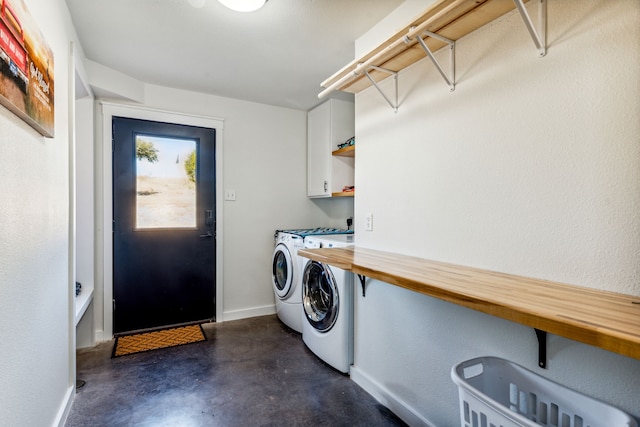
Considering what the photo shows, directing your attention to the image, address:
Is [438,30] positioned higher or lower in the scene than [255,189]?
higher

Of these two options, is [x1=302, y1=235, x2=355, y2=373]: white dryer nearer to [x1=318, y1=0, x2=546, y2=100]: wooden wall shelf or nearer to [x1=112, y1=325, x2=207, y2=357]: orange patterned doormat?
[x1=112, y1=325, x2=207, y2=357]: orange patterned doormat

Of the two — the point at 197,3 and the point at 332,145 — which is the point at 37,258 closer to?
the point at 197,3

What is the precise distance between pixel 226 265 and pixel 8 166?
230cm

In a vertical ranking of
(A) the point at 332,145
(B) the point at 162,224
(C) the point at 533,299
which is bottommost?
(C) the point at 533,299

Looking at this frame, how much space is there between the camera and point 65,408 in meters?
1.69

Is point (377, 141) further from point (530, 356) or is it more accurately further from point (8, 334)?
point (8, 334)

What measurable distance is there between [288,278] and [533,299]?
2.17 metres

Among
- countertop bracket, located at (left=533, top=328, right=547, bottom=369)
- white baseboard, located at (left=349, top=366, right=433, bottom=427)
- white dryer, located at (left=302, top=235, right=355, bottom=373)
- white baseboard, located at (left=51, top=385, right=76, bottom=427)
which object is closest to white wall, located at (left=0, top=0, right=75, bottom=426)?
white baseboard, located at (left=51, top=385, right=76, bottom=427)

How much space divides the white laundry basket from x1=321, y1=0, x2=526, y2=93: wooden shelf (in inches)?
49.9

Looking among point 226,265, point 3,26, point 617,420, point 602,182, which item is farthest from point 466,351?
point 226,265

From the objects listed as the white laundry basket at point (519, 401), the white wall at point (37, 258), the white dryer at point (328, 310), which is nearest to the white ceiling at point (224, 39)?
the white wall at point (37, 258)

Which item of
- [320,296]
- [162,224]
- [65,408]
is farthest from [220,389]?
[162,224]

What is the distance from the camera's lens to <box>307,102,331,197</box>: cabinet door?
3.19 m

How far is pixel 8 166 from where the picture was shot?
1016 mm
